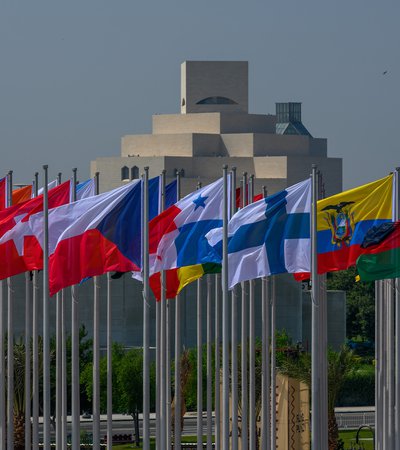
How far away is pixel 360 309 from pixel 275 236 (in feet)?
221

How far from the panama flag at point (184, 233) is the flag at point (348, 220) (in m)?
2.47

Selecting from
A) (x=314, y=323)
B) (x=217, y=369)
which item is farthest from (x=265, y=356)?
(x=314, y=323)

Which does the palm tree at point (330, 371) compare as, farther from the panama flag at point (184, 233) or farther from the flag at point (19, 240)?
the flag at point (19, 240)

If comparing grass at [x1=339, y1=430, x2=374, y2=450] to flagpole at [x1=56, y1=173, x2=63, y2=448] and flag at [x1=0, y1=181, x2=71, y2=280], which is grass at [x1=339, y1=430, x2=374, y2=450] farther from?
flag at [x1=0, y1=181, x2=71, y2=280]

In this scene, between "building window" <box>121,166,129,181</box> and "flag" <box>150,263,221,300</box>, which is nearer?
"flag" <box>150,263,221,300</box>

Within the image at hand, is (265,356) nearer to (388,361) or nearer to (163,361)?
(163,361)

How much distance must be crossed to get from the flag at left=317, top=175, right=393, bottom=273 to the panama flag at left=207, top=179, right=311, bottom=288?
349 millimetres

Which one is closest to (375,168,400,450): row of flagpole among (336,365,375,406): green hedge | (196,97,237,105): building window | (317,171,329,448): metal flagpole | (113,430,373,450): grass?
(317,171,329,448): metal flagpole

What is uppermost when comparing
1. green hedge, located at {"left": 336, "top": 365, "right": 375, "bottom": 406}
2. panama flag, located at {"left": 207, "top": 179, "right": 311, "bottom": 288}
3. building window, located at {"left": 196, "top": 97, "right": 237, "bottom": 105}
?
building window, located at {"left": 196, "top": 97, "right": 237, "bottom": 105}

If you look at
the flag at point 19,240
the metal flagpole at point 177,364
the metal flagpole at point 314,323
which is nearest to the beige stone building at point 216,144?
the metal flagpole at point 177,364

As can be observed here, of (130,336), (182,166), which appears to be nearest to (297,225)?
(130,336)

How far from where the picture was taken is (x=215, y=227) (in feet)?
111

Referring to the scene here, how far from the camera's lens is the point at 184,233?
3331cm

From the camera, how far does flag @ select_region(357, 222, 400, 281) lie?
30453 mm
